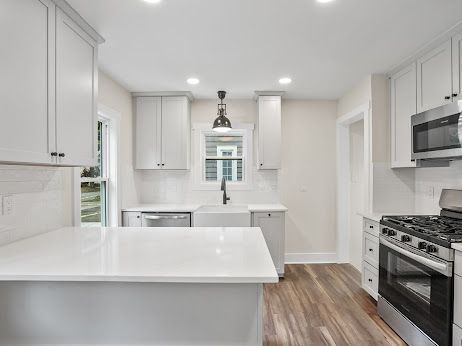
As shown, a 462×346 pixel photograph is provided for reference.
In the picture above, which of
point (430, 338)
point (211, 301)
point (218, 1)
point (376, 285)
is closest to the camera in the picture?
point (211, 301)

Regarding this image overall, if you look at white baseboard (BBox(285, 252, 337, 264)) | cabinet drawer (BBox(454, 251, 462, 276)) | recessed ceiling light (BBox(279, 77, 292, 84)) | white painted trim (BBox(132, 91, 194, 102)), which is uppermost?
recessed ceiling light (BBox(279, 77, 292, 84))

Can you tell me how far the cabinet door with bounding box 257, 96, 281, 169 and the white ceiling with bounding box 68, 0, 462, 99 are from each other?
23.5 inches

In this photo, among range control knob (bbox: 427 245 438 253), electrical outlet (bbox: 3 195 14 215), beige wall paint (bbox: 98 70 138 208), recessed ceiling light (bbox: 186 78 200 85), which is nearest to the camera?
electrical outlet (bbox: 3 195 14 215)

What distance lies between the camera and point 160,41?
98.8 inches

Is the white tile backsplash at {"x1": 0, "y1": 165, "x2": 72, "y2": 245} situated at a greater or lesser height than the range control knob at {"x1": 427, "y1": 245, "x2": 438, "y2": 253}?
greater

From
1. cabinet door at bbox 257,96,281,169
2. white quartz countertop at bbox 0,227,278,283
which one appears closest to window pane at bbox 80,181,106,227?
white quartz countertop at bbox 0,227,278,283

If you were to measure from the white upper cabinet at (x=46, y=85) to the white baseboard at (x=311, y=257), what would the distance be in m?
3.22

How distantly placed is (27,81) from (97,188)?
2.03 meters

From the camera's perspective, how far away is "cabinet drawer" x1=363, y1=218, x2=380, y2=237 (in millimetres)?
3000

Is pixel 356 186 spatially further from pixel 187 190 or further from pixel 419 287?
pixel 187 190

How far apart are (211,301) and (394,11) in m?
2.12

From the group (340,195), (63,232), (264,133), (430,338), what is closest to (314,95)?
(264,133)

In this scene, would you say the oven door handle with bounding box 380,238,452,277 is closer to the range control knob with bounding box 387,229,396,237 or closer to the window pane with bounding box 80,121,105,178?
the range control knob with bounding box 387,229,396,237

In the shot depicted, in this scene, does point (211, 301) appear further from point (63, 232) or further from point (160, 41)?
point (160, 41)
